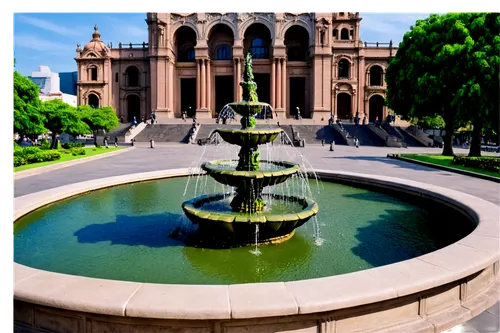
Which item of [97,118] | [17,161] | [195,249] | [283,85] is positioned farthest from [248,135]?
[283,85]

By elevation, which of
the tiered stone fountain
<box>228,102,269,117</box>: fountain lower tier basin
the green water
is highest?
<box>228,102,269,117</box>: fountain lower tier basin

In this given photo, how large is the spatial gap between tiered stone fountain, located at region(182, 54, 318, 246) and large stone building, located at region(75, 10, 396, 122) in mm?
45641

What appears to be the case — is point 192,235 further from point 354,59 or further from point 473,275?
point 354,59

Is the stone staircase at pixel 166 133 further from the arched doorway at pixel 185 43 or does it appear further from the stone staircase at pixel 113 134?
the arched doorway at pixel 185 43

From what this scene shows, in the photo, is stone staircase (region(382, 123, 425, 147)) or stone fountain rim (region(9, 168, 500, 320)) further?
stone staircase (region(382, 123, 425, 147))

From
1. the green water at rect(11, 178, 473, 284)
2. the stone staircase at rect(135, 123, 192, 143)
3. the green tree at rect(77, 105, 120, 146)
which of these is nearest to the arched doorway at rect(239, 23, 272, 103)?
the stone staircase at rect(135, 123, 192, 143)

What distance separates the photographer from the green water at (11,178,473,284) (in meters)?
6.32

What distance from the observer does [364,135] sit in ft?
141

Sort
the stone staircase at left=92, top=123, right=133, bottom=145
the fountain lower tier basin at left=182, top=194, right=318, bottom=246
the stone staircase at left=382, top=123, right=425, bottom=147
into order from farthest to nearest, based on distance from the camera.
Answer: the stone staircase at left=92, top=123, right=133, bottom=145
the stone staircase at left=382, top=123, right=425, bottom=147
the fountain lower tier basin at left=182, top=194, right=318, bottom=246

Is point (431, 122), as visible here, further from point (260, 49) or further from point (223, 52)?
point (223, 52)

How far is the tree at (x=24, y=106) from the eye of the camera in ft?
71.4

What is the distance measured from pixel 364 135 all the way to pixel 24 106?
33.0 m

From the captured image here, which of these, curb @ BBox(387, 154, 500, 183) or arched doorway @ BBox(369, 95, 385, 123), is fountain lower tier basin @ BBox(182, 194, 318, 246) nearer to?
curb @ BBox(387, 154, 500, 183)

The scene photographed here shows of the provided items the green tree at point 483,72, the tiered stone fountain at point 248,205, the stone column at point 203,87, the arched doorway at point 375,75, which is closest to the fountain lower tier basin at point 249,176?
the tiered stone fountain at point 248,205
